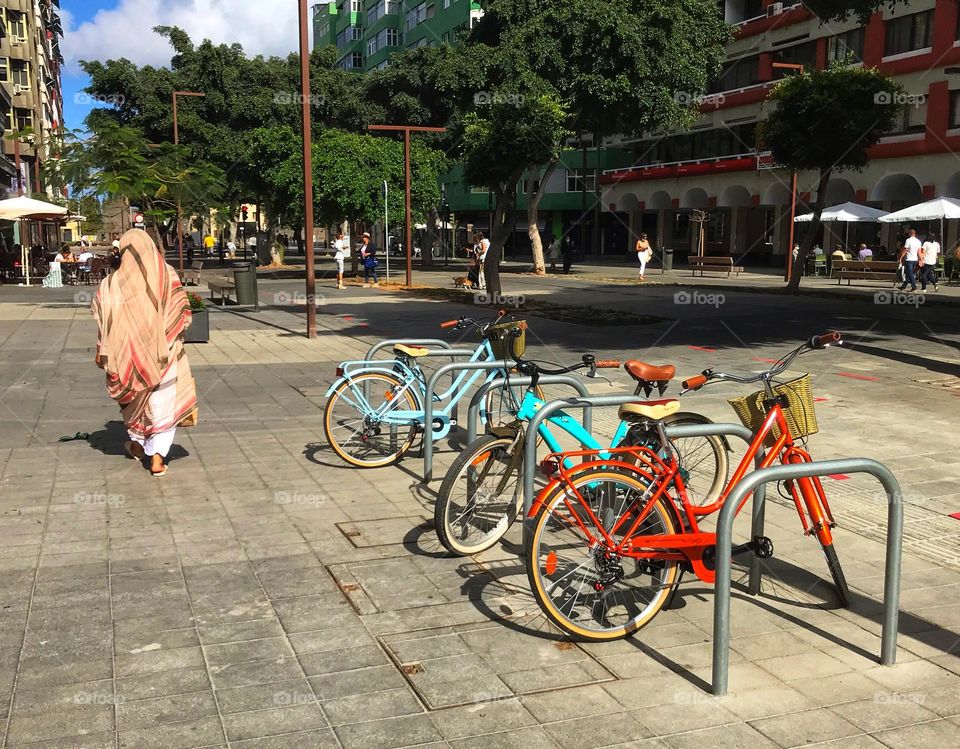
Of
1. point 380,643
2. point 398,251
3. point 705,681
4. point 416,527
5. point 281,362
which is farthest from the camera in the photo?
point 398,251

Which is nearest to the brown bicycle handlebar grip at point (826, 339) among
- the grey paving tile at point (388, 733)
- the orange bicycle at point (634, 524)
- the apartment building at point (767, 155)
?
the orange bicycle at point (634, 524)

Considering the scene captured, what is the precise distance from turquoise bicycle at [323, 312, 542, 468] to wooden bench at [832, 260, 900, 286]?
25.3m

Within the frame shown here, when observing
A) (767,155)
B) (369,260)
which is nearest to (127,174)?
(369,260)

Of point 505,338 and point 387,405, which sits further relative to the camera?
point 387,405

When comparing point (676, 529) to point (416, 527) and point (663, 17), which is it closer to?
point (416, 527)

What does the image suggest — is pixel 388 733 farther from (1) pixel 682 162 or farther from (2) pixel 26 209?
(1) pixel 682 162

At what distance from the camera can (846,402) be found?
32.5ft

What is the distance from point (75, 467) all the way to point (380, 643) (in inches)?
158

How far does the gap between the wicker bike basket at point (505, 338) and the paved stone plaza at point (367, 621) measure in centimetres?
109

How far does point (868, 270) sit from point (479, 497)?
1093 inches

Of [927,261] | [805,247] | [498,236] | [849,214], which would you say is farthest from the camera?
[849,214]

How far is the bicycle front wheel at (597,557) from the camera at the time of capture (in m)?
4.02

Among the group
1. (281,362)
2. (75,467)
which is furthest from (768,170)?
(75,467)

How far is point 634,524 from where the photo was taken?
13.3ft
